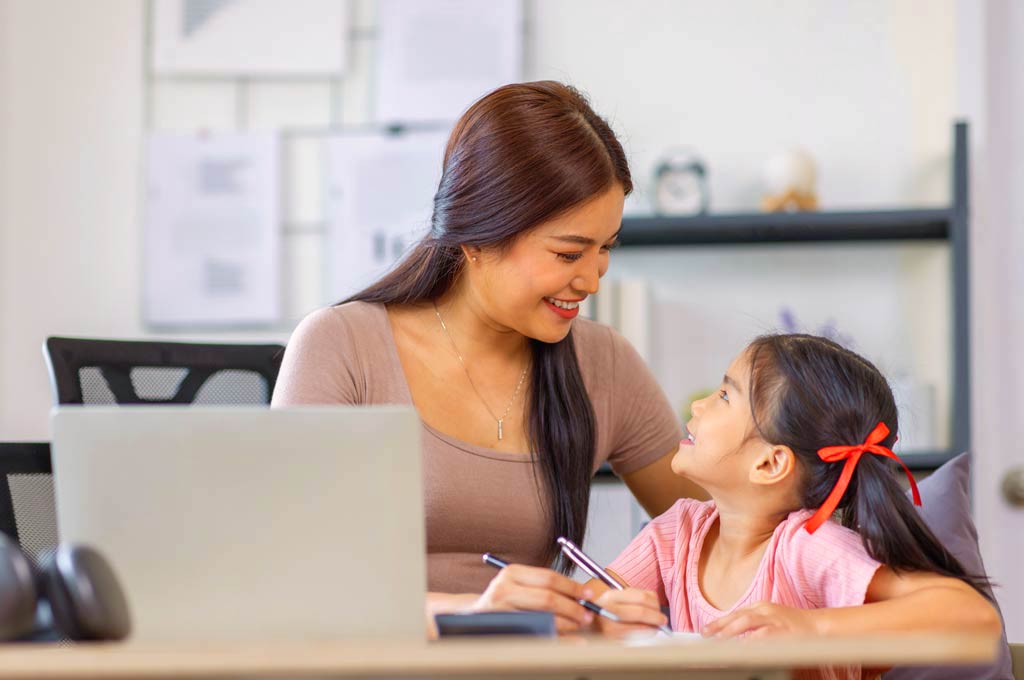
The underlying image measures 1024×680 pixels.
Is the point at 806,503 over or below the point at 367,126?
below

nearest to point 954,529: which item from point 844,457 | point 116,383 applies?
point 844,457

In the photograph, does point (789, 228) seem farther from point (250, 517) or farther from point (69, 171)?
point (250, 517)

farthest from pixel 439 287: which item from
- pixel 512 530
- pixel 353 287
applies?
pixel 353 287

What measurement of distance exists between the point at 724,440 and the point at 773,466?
7 cm

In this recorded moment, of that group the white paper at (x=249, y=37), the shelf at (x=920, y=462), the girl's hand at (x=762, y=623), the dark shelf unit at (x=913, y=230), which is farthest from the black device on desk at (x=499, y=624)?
the white paper at (x=249, y=37)

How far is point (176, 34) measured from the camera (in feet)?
10.1

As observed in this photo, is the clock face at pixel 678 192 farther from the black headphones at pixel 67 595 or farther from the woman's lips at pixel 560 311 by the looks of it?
the black headphones at pixel 67 595

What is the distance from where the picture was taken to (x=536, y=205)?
1.51 metres

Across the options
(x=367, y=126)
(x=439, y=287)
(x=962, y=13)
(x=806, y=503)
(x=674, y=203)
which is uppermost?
(x=962, y=13)

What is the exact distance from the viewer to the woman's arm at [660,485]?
175cm

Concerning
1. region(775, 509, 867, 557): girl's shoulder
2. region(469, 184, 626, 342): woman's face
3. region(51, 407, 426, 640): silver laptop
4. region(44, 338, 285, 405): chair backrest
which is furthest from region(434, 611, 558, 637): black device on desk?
region(44, 338, 285, 405): chair backrest

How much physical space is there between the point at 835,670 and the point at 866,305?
1842mm

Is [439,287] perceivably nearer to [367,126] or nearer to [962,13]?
[367,126]

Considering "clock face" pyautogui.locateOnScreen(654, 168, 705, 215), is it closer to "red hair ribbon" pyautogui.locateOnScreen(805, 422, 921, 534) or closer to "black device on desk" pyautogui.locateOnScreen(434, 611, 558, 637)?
"red hair ribbon" pyautogui.locateOnScreen(805, 422, 921, 534)
